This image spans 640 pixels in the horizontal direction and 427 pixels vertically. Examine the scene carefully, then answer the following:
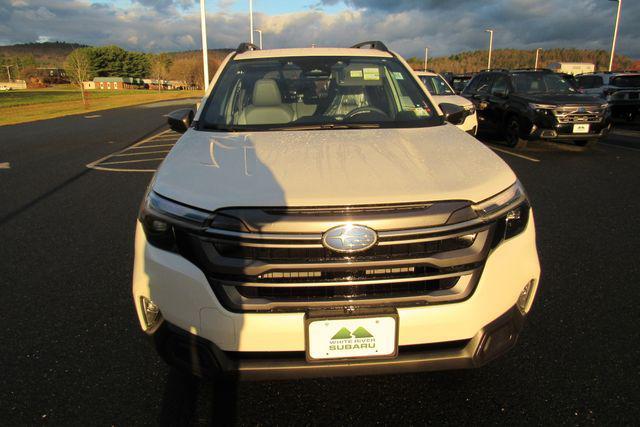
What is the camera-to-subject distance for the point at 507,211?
6.64ft

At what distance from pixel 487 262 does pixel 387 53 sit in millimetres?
2495

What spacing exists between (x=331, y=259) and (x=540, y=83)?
10.7 meters

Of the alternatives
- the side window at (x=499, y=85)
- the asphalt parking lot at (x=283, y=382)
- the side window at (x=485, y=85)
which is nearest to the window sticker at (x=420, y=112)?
the asphalt parking lot at (x=283, y=382)

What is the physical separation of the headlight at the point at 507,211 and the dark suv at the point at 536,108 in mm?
8513

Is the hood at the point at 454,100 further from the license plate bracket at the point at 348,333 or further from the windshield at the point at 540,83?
the license plate bracket at the point at 348,333

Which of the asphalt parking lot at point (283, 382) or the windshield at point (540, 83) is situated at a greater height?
the windshield at point (540, 83)

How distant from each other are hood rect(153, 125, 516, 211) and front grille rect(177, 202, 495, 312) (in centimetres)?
7

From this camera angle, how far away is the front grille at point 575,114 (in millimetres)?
9562

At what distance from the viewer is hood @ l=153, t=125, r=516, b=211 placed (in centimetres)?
192

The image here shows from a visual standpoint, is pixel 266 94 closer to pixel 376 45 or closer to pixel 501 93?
pixel 376 45

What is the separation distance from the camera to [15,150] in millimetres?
11516

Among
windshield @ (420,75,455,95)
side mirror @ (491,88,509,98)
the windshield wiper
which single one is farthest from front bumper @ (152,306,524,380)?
windshield @ (420,75,455,95)

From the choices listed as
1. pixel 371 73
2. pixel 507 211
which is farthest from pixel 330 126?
pixel 507 211

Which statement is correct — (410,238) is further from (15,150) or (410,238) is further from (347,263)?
(15,150)
